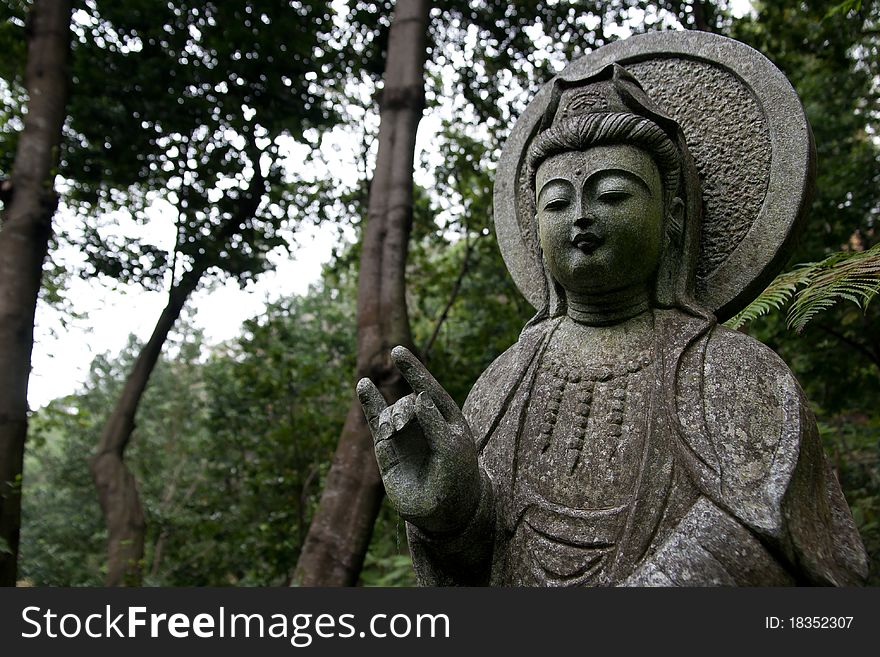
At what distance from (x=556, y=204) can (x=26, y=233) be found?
5434 millimetres

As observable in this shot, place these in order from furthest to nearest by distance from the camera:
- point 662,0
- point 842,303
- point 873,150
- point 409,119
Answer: point 662,0 < point 873,150 < point 842,303 < point 409,119

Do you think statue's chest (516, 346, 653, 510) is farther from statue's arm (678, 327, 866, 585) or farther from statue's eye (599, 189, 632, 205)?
statue's eye (599, 189, 632, 205)

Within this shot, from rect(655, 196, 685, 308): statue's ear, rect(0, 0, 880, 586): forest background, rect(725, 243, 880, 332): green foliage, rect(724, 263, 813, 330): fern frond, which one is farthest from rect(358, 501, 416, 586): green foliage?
rect(655, 196, 685, 308): statue's ear

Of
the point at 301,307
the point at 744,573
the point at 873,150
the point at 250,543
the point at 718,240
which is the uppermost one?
the point at 873,150

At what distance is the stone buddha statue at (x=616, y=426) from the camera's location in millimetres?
2299

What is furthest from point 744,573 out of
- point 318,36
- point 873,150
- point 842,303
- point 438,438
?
point 318,36

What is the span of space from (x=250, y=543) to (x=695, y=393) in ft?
31.5

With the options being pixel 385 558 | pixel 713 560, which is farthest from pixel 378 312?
pixel 385 558

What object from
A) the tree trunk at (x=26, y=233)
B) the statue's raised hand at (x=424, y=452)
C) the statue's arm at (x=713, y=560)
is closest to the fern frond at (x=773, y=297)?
the statue's arm at (x=713, y=560)

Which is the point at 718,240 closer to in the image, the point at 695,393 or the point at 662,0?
the point at 695,393

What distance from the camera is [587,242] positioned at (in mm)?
2779

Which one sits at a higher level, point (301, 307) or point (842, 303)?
point (301, 307)

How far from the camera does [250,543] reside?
11.0 meters

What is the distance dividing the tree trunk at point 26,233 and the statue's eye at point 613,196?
188 inches
